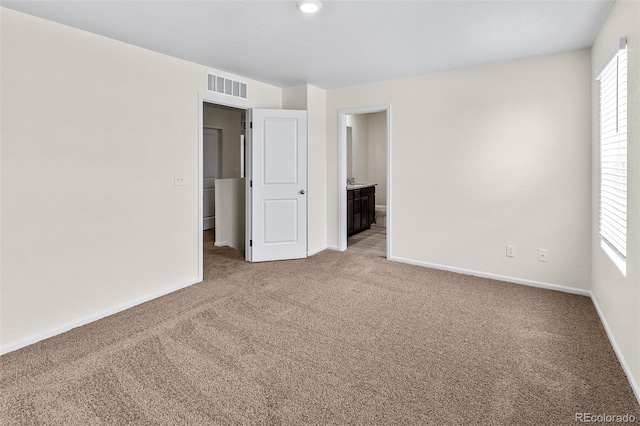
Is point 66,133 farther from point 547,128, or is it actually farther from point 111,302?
point 547,128

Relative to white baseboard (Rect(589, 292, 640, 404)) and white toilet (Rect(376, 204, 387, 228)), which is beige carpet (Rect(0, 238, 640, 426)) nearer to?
white baseboard (Rect(589, 292, 640, 404))

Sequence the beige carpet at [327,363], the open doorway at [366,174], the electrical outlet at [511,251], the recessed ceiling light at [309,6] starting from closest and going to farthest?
the beige carpet at [327,363], the recessed ceiling light at [309,6], the electrical outlet at [511,251], the open doorway at [366,174]

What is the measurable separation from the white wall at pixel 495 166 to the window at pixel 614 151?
1.66 ft

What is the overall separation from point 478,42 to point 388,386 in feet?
9.68

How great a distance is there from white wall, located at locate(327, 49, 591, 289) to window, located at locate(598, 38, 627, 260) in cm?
51

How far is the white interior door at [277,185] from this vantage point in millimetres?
4375

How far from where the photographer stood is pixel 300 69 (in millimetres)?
3885

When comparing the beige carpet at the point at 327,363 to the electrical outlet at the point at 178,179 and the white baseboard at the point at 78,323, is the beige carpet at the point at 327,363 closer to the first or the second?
the white baseboard at the point at 78,323

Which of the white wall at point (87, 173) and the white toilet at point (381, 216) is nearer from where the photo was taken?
the white wall at point (87, 173)

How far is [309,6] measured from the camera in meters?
2.35

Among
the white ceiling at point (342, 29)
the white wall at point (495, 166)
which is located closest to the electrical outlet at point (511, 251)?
the white wall at point (495, 166)

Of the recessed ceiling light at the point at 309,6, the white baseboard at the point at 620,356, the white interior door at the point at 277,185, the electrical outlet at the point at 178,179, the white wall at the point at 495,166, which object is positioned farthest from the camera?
the white interior door at the point at 277,185

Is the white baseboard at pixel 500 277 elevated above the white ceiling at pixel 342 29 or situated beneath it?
situated beneath

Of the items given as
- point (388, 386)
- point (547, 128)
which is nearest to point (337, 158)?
point (547, 128)
